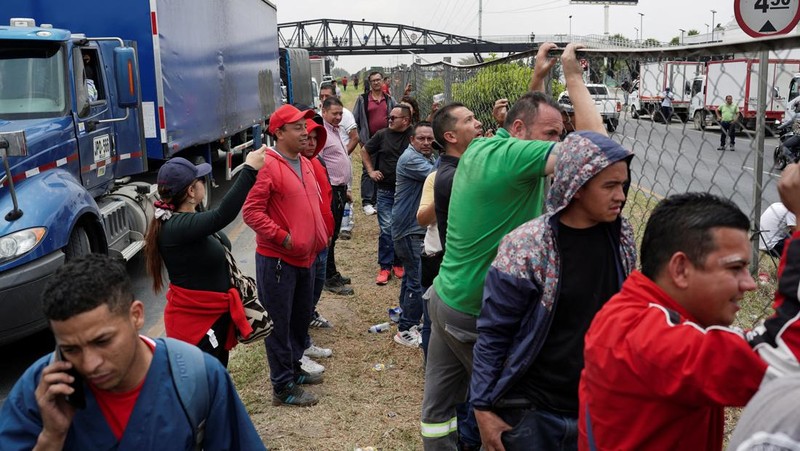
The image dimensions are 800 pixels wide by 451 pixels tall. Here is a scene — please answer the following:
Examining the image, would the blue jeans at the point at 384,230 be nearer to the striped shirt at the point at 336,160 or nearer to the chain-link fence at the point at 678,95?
the striped shirt at the point at 336,160

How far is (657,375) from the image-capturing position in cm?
166

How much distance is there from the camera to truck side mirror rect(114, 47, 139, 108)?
746 cm

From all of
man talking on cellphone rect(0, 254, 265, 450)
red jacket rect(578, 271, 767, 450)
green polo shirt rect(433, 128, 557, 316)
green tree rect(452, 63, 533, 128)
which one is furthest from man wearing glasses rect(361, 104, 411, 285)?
red jacket rect(578, 271, 767, 450)

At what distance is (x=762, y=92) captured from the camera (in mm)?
3146

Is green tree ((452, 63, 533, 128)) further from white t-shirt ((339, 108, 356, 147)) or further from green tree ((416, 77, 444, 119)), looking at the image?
green tree ((416, 77, 444, 119))

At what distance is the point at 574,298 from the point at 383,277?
18.0ft

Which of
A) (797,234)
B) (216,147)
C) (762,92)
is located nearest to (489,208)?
(762,92)

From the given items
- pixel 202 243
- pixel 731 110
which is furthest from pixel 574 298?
pixel 731 110

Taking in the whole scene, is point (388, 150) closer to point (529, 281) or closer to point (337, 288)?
point (337, 288)

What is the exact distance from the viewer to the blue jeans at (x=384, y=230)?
7.76m

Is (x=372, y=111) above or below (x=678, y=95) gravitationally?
below

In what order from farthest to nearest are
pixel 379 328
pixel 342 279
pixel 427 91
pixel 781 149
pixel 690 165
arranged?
1. pixel 427 91
2. pixel 690 165
3. pixel 342 279
4. pixel 379 328
5. pixel 781 149

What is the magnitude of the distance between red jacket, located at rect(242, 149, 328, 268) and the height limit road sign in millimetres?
5904

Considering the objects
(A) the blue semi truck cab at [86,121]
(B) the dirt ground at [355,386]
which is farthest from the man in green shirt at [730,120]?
(A) the blue semi truck cab at [86,121]
